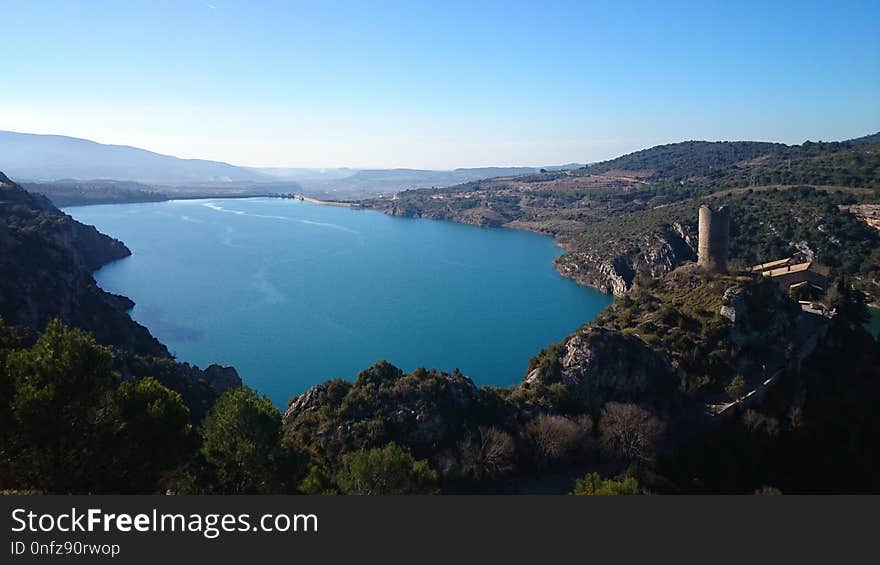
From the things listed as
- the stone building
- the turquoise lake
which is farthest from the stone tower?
the turquoise lake

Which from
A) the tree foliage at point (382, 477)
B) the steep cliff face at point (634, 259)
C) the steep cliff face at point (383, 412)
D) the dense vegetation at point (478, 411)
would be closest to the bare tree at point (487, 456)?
the dense vegetation at point (478, 411)

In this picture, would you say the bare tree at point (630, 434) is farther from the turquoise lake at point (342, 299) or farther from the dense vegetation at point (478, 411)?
the turquoise lake at point (342, 299)

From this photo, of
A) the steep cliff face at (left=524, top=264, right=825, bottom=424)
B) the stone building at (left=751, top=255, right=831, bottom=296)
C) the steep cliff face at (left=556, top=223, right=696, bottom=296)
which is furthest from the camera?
the steep cliff face at (left=556, top=223, right=696, bottom=296)

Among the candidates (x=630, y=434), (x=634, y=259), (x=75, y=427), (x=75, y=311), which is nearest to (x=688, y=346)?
(x=630, y=434)

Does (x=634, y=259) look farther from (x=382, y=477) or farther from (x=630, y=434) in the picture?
(x=382, y=477)

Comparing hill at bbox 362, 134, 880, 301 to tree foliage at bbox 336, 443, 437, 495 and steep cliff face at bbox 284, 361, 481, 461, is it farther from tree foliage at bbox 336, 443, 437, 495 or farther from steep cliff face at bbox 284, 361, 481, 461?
tree foliage at bbox 336, 443, 437, 495
